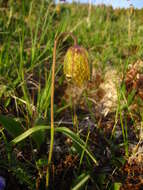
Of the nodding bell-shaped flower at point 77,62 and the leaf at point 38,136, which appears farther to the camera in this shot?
the leaf at point 38,136

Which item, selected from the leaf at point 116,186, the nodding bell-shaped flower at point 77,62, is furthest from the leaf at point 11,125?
the leaf at point 116,186

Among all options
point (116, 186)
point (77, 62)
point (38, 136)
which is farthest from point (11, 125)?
point (116, 186)

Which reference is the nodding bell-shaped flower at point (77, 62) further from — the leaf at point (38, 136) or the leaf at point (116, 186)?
the leaf at point (116, 186)

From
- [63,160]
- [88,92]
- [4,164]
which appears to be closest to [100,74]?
[88,92]

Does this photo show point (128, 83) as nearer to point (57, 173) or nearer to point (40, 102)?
point (40, 102)

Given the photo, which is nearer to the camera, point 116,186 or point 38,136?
point 116,186

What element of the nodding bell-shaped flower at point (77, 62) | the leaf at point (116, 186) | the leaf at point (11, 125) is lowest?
the leaf at point (116, 186)

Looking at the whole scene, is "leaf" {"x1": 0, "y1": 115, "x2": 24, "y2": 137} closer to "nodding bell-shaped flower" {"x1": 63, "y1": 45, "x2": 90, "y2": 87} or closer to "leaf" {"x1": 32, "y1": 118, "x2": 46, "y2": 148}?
"leaf" {"x1": 32, "y1": 118, "x2": 46, "y2": 148}

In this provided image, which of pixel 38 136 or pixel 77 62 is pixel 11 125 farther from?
pixel 77 62
